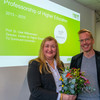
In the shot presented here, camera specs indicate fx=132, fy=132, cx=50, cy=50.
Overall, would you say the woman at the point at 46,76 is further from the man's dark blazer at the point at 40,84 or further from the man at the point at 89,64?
the man at the point at 89,64

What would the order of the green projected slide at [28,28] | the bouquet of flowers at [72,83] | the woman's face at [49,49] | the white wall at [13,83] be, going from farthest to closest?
the white wall at [13,83]
the green projected slide at [28,28]
the woman's face at [49,49]
the bouquet of flowers at [72,83]

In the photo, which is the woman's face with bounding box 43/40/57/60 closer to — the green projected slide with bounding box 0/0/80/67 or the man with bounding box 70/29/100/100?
the man with bounding box 70/29/100/100

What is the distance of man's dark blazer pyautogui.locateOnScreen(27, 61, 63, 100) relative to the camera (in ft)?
4.48

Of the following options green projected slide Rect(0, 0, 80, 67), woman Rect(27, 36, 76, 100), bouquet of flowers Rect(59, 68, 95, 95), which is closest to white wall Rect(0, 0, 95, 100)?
green projected slide Rect(0, 0, 80, 67)

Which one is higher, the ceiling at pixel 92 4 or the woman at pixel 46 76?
the ceiling at pixel 92 4

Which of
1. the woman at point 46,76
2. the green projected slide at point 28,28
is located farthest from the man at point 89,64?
the green projected slide at point 28,28

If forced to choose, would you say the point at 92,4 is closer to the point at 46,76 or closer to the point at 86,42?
the point at 86,42

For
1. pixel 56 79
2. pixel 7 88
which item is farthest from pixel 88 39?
pixel 7 88

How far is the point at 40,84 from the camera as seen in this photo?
4.59 feet

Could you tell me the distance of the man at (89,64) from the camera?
1.70m

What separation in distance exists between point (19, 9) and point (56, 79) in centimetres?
150

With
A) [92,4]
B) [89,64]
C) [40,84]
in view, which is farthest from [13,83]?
[92,4]

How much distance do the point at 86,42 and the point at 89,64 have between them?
12.1 inches

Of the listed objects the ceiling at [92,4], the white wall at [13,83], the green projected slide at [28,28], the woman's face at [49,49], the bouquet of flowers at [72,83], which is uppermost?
the ceiling at [92,4]
